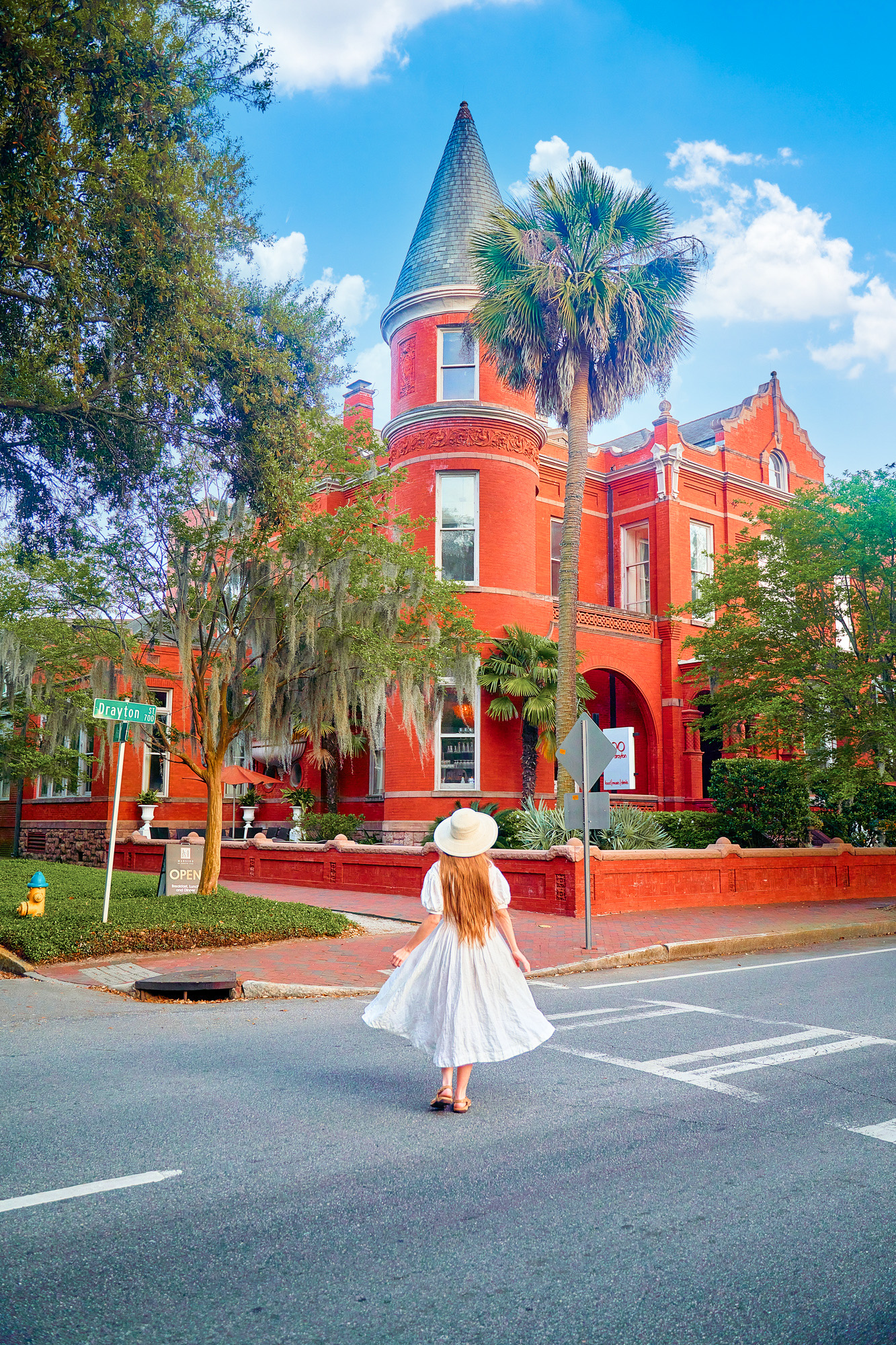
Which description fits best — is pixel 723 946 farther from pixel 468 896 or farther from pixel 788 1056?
pixel 468 896

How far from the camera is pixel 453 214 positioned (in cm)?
2584

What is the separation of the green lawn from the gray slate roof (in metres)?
17.2

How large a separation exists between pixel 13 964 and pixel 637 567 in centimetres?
2369

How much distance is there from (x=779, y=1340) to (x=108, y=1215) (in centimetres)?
250

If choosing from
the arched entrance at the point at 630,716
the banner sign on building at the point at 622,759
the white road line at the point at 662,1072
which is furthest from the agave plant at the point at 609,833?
the white road line at the point at 662,1072

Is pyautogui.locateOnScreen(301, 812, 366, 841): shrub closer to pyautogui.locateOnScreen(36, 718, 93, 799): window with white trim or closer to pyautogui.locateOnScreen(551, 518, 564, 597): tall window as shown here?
pyautogui.locateOnScreen(36, 718, 93, 799): window with white trim

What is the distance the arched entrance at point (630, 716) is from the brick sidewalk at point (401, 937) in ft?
29.3

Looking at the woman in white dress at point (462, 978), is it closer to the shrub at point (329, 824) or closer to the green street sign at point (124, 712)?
the green street sign at point (124, 712)

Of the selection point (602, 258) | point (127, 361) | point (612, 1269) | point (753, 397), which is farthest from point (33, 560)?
point (753, 397)

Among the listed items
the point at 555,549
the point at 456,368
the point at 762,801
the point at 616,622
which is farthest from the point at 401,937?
the point at 555,549

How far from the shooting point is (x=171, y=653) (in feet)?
96.8

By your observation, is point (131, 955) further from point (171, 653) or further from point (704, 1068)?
point (171, 653)

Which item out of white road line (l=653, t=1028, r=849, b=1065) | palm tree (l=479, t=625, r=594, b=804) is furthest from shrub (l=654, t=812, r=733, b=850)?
white road line (l=653, t=1028, r=849, b=1065)

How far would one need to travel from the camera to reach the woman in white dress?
532 cm
